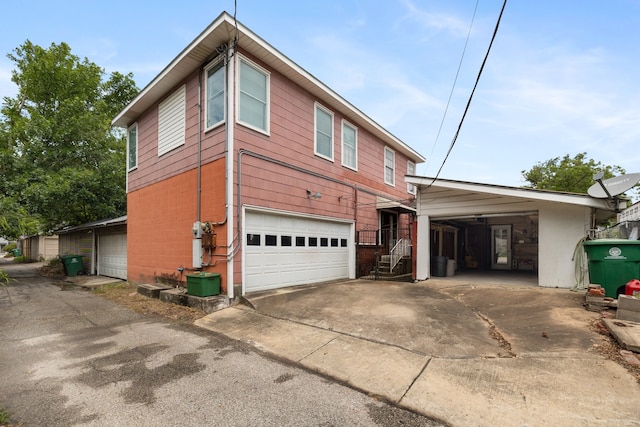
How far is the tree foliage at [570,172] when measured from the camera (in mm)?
24172

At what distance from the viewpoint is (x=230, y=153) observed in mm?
7340

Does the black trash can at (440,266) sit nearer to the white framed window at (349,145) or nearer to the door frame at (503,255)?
the white framed window at (349,145)

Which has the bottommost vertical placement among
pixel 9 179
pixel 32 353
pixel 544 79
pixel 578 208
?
pixel 32 353

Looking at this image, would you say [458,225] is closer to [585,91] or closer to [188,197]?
[585,91]

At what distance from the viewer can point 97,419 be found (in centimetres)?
282

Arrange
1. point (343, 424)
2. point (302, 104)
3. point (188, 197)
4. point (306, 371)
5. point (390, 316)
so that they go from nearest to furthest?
point (343, 424) → point (306, 371) → point (390, 316) → point (188, 197) → point (302, 104)

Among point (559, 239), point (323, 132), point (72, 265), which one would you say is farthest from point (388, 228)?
point (72, 265)

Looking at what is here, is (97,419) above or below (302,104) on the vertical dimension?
below

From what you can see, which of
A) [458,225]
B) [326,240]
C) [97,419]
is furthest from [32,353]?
[458,225]

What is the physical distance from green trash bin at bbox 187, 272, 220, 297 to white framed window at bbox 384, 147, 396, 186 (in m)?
9.34

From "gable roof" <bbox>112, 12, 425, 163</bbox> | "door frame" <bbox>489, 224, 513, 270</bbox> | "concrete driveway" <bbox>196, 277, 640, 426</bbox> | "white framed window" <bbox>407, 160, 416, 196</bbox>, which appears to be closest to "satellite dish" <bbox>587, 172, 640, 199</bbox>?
"concrete driveway" <bbox>196, 277, 640, 426</bbox>

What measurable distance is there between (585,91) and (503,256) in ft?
26.2

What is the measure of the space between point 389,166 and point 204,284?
34.3 ft

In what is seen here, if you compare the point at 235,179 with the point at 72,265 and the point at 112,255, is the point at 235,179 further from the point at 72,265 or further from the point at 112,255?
the point at 72,265
